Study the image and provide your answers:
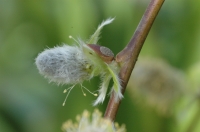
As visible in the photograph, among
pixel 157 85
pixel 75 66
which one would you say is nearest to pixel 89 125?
pixel 75 66

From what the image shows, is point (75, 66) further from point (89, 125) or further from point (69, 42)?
point (69, 42)

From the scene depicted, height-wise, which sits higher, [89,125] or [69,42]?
[69,42]

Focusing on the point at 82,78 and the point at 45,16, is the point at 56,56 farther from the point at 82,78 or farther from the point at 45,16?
the point at 45,16

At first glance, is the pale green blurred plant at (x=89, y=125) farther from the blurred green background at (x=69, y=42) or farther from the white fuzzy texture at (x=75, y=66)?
the blurred green background at (x=69, y=42)

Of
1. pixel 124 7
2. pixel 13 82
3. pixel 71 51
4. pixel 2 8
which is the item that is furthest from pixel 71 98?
pixel 71 51

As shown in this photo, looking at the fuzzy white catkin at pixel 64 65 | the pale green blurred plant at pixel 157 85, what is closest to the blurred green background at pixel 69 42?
the pale green blurred plant at pixel 157 85
